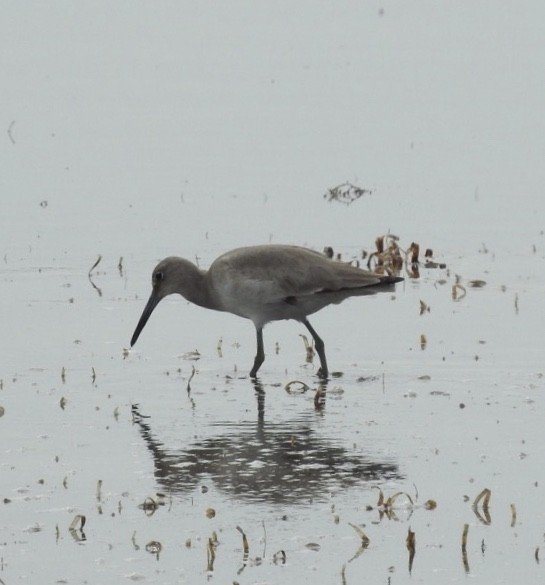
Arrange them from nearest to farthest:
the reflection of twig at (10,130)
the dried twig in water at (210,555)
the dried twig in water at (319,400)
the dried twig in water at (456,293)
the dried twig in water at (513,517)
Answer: the dried twig in water at (210,555) < the dried twig in water at (513,517) < the dried twig in water at (319,400) < the dried twig in water at (456,293) < the reflection of twig at (10,130)

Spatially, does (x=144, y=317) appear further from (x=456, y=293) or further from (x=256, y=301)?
(x=456, y=293)

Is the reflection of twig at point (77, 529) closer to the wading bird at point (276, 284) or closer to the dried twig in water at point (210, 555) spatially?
the dried twig in water at point (210, 555)

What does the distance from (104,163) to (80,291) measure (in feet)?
25.6

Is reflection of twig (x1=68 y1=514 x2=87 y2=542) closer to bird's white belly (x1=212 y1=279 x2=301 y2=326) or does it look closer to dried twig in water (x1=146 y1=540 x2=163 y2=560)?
dried twig in water (x1=146 y1=540 x2=163 y2=560)

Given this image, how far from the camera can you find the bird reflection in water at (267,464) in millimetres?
10016

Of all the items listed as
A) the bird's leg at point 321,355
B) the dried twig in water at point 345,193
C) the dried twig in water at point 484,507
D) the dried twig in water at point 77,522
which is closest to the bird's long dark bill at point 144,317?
the bird's leg at point 321,355

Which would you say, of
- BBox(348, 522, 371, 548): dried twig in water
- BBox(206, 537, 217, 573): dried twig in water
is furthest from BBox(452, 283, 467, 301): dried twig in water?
BBox(206, 537, 217, 573): dried twig in water

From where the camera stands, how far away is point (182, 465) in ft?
34.6

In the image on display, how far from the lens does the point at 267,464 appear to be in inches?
415

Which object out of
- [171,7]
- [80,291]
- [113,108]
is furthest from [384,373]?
[171,7]

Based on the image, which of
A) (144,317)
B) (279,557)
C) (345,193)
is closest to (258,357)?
(144,317)

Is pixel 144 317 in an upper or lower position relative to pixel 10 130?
lower

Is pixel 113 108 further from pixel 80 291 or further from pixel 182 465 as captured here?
pixel 182 465

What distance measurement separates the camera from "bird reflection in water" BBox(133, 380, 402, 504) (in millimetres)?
10016
